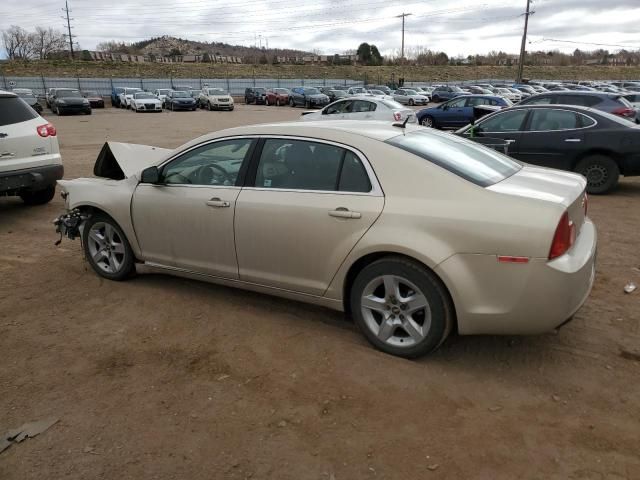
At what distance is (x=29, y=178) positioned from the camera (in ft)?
22.3

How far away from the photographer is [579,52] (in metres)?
107

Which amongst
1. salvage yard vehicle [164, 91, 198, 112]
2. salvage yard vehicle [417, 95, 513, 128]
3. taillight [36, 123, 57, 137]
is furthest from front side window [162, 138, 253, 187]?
salvage yard vehicle [164, 91, 198, 112]

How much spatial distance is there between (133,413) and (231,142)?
2.15 metres

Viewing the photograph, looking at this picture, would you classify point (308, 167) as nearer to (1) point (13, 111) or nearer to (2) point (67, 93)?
(1) point (13, 111)

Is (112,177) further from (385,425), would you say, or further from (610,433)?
(610,433)

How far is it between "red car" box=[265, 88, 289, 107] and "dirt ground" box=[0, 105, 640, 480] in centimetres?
3920

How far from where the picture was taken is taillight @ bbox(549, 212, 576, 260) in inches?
115

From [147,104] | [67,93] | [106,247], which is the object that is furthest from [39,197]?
[67,93]

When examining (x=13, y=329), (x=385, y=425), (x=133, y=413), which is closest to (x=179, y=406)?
(x=133, y=413)

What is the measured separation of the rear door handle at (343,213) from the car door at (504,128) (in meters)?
6.53

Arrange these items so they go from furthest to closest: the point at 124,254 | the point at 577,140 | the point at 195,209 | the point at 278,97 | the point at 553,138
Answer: the point at 278,97, the point at 553,138, the point at 577,140, the point at 124,254, the point at 195,209

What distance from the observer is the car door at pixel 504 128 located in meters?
9.27

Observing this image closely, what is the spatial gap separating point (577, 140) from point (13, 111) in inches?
341

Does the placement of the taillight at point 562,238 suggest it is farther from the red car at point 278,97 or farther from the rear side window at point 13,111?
the red car at point 278,97
